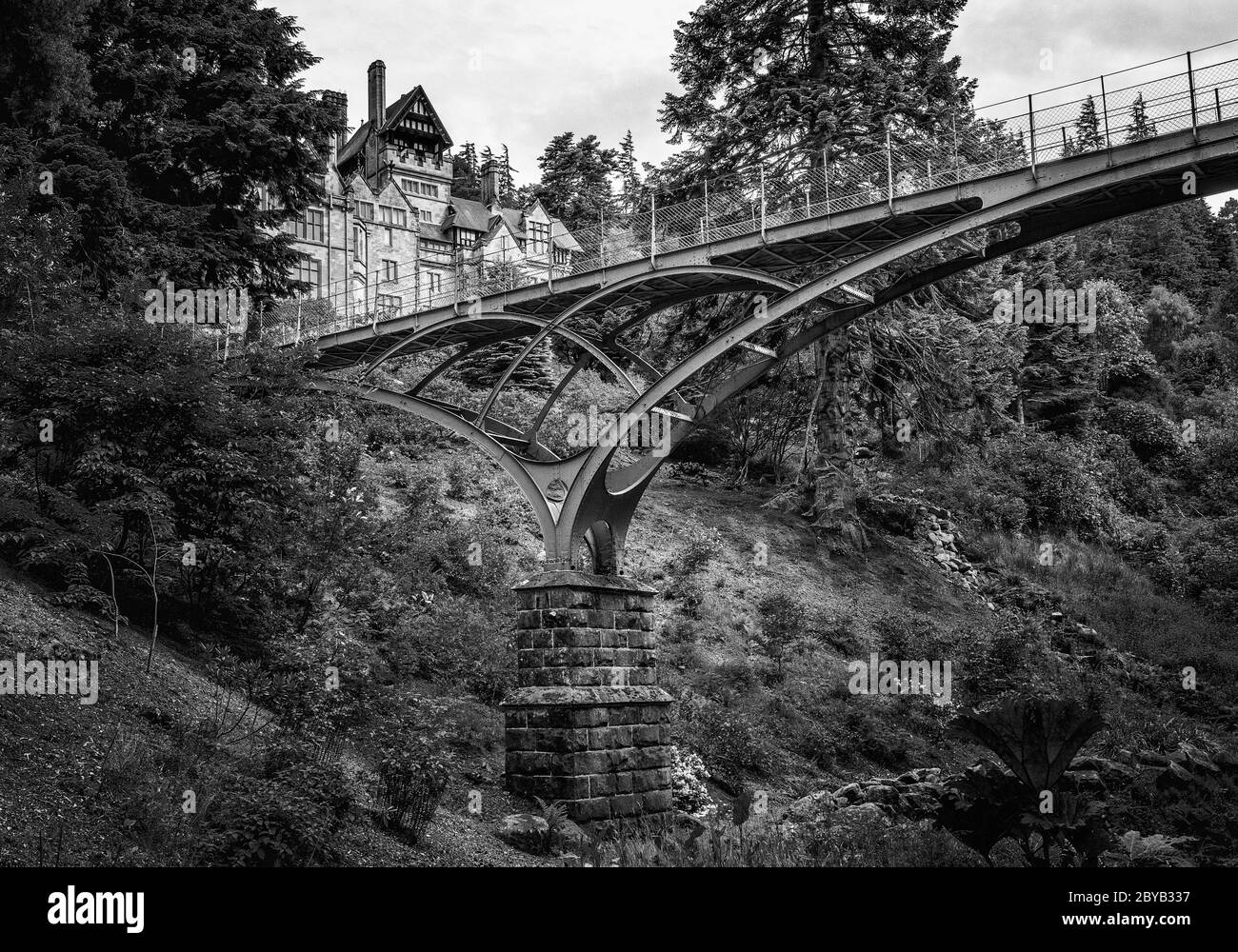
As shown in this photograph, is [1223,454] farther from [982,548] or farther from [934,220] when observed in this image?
[934,220]

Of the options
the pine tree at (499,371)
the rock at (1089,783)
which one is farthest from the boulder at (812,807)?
the pine tree at (499,371)

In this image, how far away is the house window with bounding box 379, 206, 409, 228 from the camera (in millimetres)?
55375

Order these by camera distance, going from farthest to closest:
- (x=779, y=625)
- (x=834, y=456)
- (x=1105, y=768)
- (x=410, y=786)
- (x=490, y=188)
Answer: (x=490, y=188) < (x=834, y=456) < (x=779, y=625) < (x=1105, y=768) < (x=410, y=786)

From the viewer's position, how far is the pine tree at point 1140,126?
13695 mm

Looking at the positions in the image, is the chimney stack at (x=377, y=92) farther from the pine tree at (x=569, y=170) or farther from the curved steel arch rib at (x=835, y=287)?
the curved steel arch rib at (x=835, y=287)

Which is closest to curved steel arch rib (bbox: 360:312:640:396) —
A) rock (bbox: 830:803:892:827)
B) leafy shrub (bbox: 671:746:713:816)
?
leafy shrub (bbox: 671:746:713:816)

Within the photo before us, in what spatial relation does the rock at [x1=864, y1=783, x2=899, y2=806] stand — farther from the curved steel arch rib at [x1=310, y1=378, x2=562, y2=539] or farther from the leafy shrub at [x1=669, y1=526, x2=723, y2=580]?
the leafy shrub at [x1=669, y1=526, x2=723, y2=580]

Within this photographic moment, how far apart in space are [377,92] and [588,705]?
192 ft

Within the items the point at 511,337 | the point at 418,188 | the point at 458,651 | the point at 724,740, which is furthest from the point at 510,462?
the point at 418,188

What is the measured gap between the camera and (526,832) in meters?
13.7

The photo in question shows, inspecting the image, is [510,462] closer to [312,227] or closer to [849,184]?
[849,184]

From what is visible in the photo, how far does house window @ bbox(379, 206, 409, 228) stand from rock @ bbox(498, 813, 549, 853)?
45.8 m
